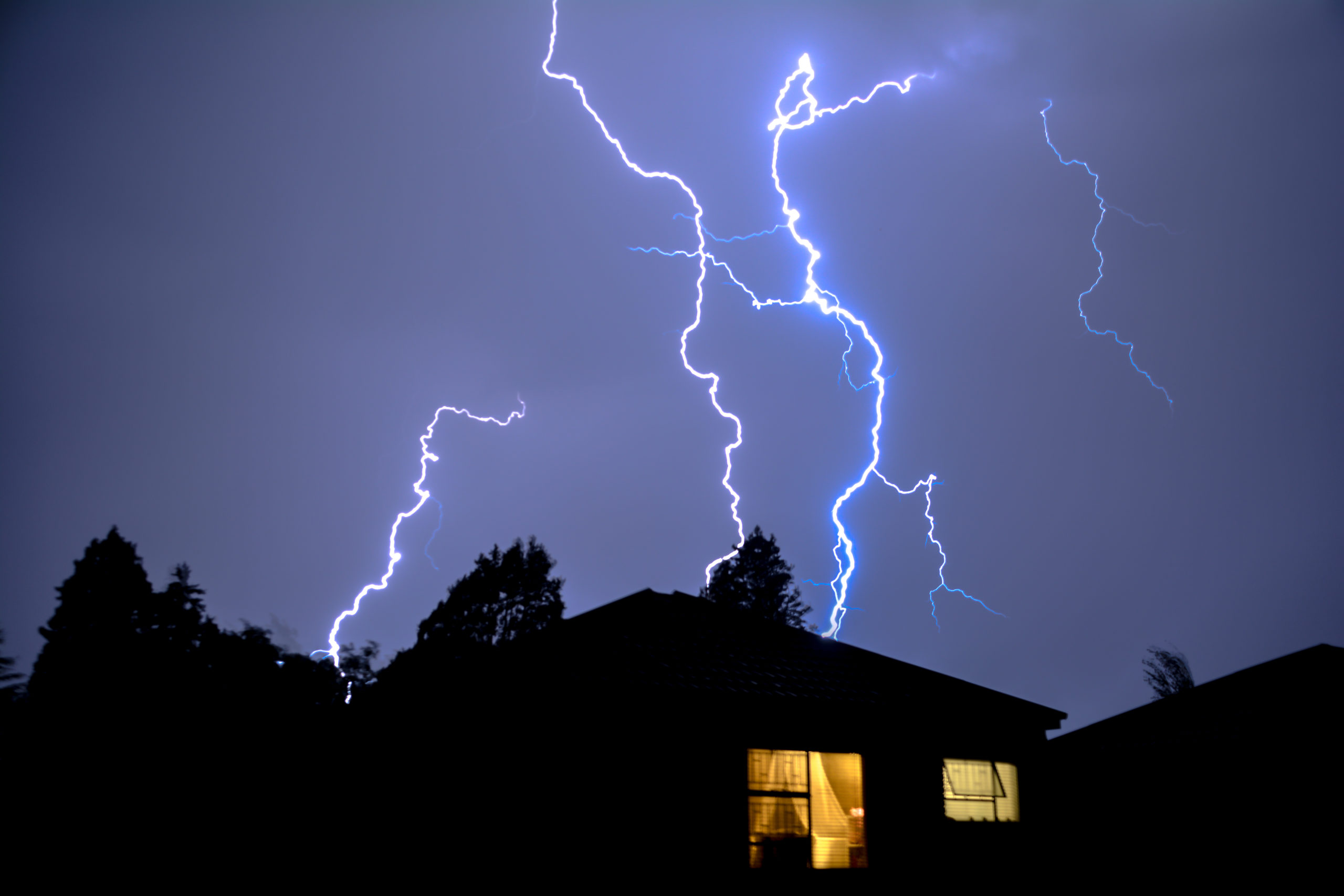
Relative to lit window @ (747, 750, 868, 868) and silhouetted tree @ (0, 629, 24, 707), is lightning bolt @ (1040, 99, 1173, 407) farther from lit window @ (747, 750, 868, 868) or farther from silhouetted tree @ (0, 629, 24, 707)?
silhouetted tree @ (0, 629, 24, 707)

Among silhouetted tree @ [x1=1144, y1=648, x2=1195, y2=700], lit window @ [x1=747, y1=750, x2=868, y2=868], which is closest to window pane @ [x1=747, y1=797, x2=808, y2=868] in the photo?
lit window @ [x1=747, y1=750, x2=868, y2=868]

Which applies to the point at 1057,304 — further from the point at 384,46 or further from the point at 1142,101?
the point at 384,46

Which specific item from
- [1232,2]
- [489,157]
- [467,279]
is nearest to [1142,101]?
[1232,2]

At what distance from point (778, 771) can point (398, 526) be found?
723 inches

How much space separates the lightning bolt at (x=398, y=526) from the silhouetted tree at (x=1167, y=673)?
2214 centimetres

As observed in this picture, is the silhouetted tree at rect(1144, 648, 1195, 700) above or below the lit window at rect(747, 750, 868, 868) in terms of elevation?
above

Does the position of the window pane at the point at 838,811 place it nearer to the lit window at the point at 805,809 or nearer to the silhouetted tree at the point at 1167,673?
the lit window at the point at 805,809

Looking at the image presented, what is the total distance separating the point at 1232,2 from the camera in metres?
31.0

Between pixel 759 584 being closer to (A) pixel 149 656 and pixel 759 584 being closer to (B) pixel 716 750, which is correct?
(A) pixel 149 656

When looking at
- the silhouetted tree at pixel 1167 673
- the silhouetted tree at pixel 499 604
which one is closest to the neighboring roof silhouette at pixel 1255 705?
the silhouetted tree at pixel 499 604

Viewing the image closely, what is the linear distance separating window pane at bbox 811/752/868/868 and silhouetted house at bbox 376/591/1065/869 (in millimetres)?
13

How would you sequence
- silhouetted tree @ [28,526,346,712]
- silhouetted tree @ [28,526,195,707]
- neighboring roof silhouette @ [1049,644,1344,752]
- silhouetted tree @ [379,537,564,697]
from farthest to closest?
silhouetted tree @ [379,537,564,697] → silhouetted tree @ [28,526,195,707] → silhouetted tree @ [28,526,346,712] → neighboring roof silhouette @ [1049,644,1344,752]

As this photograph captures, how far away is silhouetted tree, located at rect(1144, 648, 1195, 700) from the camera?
2161 centimetres

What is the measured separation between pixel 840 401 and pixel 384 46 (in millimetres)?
48453
